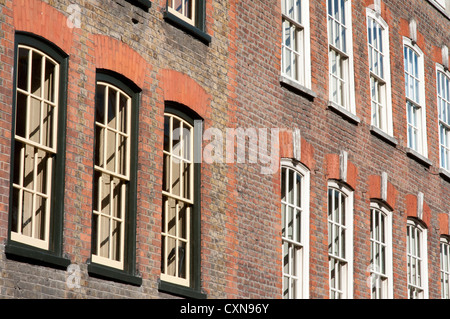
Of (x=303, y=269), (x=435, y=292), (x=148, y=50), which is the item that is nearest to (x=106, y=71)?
(x=148, y=50)

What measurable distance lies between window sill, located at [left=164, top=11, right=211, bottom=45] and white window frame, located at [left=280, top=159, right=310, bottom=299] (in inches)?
92.8

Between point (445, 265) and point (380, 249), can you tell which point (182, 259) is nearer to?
point (380, 249)

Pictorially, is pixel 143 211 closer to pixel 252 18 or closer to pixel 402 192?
pixel 252 18

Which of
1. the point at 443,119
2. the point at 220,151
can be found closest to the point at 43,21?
the point at 220,151

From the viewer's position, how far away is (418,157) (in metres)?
19.6

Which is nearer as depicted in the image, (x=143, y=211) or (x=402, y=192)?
(x=143, y=211)

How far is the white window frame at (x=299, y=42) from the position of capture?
1619 centimetres

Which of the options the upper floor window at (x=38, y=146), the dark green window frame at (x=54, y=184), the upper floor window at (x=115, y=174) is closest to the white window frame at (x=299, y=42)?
the upper floor window at (x=115, y=174)

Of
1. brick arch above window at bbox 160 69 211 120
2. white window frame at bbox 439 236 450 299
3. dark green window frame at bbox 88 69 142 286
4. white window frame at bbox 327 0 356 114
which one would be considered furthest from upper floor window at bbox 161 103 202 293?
white window frame at bbox 439 236 450 299

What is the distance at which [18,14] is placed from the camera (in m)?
10.8

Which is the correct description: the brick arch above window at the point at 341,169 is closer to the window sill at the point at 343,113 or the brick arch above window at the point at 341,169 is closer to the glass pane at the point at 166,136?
the window sill at the point at 343,113
